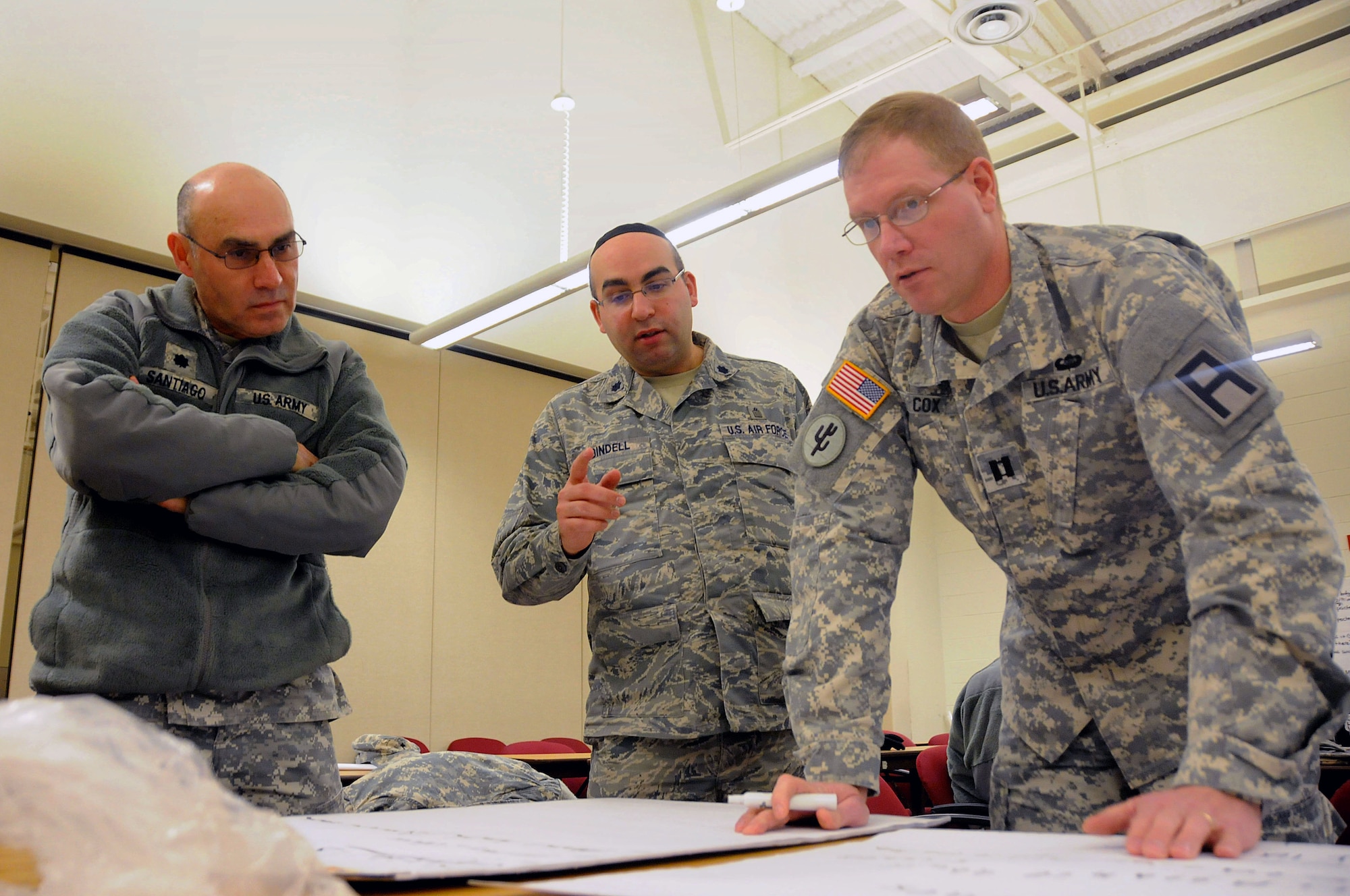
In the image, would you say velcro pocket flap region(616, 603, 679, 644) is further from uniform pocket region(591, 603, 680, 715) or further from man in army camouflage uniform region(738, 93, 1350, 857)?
man in army camouflage uniform region(738, 93, 1350, 857)

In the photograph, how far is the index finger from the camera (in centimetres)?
154

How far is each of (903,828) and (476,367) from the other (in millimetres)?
5784

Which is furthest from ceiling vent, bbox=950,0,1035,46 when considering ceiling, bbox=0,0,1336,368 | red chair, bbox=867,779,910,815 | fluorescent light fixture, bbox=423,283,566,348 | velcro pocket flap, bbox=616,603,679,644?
velcro pocket flap, bbox=616,603,679,644

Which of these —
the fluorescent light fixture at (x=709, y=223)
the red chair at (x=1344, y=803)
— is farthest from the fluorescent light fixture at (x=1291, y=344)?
the red chair at (x=1344, y=803)

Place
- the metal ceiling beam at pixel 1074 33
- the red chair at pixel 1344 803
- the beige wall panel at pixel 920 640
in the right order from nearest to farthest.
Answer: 1. the red chair at pixel 1344 803
2. the metal ceiling beam at pixel 1074 33
3. the beige wall panel at pixel 920 640

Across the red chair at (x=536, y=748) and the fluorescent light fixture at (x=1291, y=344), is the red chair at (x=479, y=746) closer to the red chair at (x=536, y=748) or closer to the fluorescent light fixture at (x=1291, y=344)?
the red chair at (x=536, y=748)

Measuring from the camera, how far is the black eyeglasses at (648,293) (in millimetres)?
1845

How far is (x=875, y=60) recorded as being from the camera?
7.54 m

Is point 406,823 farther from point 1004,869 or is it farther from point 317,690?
point 317,690

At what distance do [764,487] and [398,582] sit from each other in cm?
438

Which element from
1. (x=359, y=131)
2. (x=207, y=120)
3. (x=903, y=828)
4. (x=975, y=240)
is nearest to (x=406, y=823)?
(x=903, y=828)

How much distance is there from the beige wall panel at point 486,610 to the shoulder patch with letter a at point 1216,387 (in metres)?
5.31

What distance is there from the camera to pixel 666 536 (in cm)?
172

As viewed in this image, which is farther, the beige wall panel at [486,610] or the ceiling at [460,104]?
the beige wall panel at [486,610]
